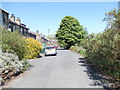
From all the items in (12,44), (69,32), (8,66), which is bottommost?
(8,66)

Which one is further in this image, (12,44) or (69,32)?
(69,32)

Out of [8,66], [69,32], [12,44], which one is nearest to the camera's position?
[8,66]

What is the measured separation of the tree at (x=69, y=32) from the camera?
39.4m

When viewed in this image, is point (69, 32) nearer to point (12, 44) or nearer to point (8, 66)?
point (12, 44)

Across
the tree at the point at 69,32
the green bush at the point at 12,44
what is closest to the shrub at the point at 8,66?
the green bush at the point at 12,44

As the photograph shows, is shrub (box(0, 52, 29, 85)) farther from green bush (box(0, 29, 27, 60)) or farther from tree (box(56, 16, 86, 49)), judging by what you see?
tree (box(56, 16, 86, 49))

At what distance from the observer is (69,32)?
40344 mm

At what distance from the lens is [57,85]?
5.59 metres

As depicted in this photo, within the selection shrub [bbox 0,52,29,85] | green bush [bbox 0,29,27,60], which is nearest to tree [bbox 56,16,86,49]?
green bush [bbox 0,29,27,60]

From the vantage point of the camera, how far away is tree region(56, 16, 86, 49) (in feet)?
129

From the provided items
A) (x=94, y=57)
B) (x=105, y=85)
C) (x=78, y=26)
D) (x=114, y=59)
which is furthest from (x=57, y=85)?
(x=78, y=26)

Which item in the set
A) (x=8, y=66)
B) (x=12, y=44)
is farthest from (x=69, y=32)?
(x=8, y=66)

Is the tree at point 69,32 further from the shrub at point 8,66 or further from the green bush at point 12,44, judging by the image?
the shrub at point 8,66

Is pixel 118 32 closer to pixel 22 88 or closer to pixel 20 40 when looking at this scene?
pixel 22 88
